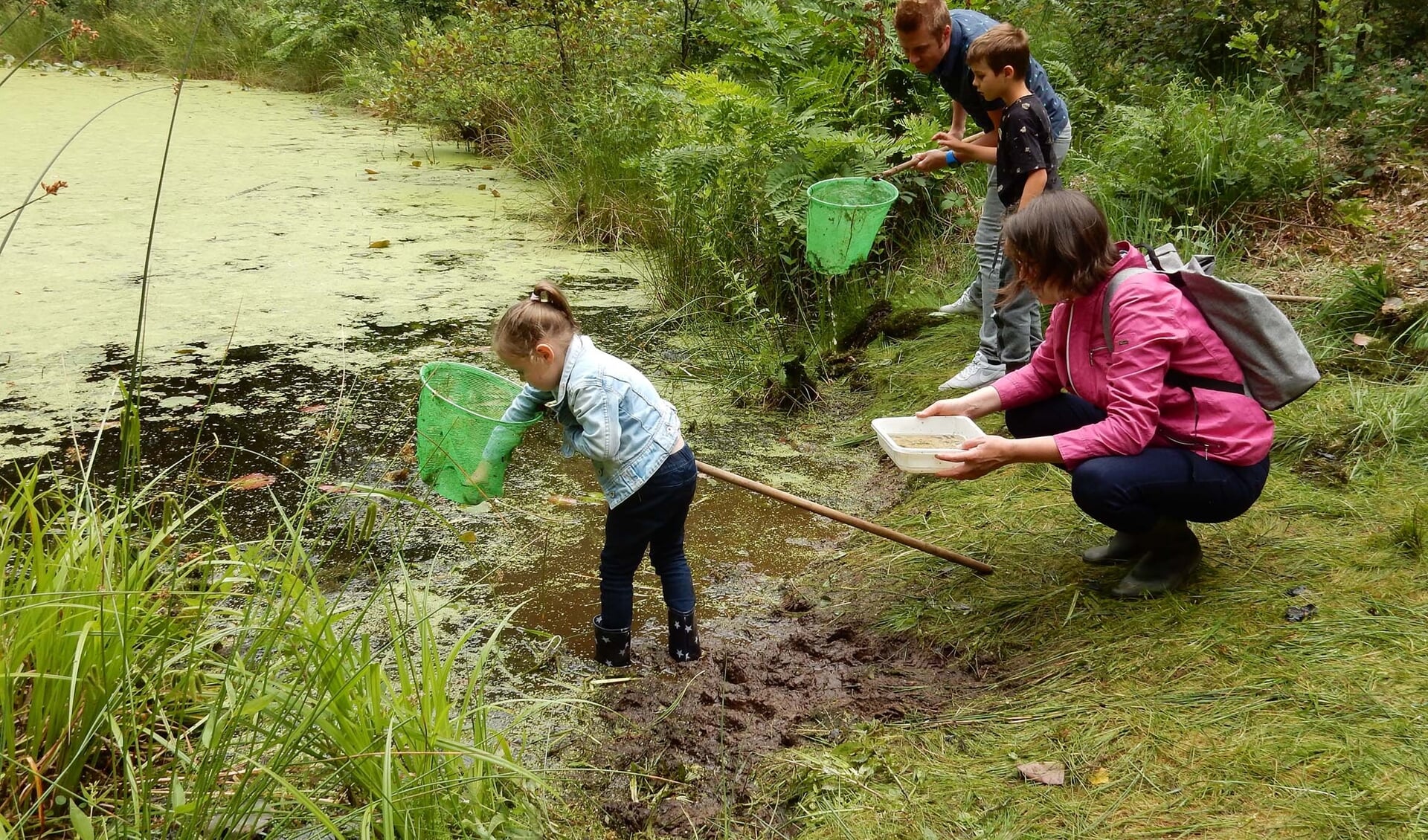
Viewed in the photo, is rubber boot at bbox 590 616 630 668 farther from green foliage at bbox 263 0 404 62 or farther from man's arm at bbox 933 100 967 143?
green foliage at bbox 263 0 404 62

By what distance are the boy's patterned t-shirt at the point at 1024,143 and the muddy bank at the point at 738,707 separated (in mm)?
1558

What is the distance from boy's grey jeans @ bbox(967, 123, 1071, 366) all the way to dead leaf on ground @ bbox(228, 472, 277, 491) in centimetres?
238

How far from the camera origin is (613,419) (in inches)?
93.9

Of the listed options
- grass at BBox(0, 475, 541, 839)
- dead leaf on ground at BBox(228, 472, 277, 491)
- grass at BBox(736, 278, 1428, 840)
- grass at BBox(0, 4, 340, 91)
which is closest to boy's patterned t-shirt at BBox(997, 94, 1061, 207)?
grass at BBox(736, 278, 1428, 840)

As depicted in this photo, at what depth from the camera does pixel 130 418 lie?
188 centimetres

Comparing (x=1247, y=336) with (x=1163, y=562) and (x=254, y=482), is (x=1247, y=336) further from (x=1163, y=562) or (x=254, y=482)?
(x=254, y=482)

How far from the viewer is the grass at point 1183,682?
1863 mm

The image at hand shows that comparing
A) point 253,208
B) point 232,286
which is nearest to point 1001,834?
point 232,286

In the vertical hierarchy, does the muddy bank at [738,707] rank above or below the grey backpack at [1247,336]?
below

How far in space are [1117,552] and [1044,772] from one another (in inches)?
32.5

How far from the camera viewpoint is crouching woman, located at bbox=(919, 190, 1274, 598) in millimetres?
2268

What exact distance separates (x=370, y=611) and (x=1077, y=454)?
1723mm

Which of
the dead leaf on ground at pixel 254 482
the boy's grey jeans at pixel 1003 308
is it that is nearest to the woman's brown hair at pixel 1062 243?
the boy's grey jeans at pixel 1003 308

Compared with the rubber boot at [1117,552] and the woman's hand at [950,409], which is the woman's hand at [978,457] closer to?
the woman's hand at [950,409]
